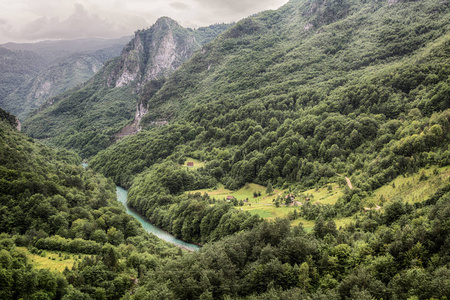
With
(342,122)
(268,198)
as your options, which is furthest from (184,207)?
(342,122)

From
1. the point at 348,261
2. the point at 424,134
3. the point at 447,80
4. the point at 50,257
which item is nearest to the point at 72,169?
the point at 50,257

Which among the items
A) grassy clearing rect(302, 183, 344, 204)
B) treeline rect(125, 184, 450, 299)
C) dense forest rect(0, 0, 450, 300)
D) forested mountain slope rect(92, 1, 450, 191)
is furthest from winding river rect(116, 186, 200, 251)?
treeline rect(125, 184, 450, 299)

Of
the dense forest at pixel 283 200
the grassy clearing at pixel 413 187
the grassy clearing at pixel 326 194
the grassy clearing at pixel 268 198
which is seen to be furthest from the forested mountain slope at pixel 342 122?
the grassy clearing at pixel 326 194

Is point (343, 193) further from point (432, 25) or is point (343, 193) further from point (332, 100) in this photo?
point (432, 25)

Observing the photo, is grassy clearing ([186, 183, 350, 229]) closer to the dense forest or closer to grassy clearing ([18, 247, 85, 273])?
the dense forest

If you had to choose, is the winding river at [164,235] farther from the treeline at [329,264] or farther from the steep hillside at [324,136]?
the treeline at [329,264]
